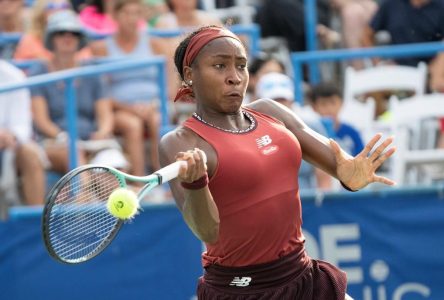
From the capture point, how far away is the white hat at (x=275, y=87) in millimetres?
8641

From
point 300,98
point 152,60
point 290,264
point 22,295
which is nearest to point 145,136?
point 152,60

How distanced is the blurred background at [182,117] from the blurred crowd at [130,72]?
0.04 feet

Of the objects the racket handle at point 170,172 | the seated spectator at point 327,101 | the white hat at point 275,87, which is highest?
the racket handle at point 170,172

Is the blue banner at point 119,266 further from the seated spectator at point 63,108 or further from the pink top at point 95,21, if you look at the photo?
the pink top at point 95,21

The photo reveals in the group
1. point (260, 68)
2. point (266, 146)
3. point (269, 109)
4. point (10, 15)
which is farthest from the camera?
point (10, 15)

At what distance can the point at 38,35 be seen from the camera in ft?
33.1

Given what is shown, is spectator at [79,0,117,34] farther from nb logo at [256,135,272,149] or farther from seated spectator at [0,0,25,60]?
nb logo at [256,135,272,149]

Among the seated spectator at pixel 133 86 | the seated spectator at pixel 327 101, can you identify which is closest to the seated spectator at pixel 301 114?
the seated spectator at pixel 327 101

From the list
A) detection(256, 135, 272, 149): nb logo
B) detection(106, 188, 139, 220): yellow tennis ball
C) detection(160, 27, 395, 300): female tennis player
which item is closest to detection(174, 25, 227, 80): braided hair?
detection(160, 27, 395, 300): female tennis player

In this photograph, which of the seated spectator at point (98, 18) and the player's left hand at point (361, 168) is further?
the seated spectator at point (98, 18)

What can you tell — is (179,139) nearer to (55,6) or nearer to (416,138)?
(416,138)

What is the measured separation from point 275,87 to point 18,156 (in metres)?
2.05

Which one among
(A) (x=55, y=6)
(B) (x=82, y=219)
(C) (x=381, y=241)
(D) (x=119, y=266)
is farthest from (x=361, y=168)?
(A) (x=55, y=6)

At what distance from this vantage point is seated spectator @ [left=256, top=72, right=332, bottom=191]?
8445 mm
